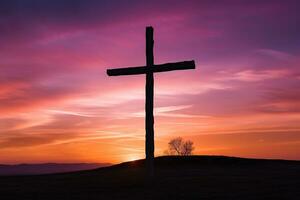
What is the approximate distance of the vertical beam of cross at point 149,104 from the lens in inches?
841

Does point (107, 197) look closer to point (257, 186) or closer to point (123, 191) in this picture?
point (123, 191)

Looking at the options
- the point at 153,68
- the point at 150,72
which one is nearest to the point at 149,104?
the point at 150,72

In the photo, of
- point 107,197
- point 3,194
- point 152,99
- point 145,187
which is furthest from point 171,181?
point 3,194

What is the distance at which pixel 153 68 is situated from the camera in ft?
72.2

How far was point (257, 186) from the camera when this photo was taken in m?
18.5

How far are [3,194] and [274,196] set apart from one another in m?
10.3

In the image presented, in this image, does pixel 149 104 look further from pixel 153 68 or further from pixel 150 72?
pixel 153 68

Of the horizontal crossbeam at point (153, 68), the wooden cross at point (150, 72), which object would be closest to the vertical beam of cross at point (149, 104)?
the wooden cross at point (150, 72)

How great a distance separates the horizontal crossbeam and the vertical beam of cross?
0.58 feet

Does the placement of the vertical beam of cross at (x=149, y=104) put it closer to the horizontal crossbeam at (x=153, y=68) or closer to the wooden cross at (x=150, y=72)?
the wooden cross at (x=150, y=72)

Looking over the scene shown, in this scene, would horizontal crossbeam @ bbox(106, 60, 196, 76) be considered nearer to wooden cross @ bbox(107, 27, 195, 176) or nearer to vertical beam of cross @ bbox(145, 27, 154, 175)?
wooden cross @ bbox(107, 27, 195, 176)

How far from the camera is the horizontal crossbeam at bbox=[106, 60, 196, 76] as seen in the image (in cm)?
2131

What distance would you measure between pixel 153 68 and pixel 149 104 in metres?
1.78

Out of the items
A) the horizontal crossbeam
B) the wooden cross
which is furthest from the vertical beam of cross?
the horizontal crossbeam
